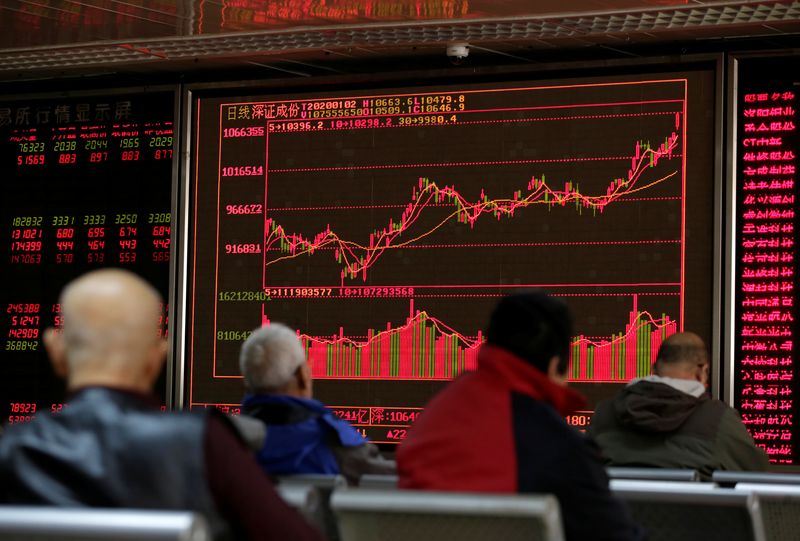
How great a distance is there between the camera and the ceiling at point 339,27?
16.2ft

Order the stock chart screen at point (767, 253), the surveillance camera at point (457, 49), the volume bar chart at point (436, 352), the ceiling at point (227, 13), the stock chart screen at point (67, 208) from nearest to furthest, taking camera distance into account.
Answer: the ceiling at point (227, 13), the stock chart screen at point (767, 253), the volume bar chart at point (436, 352), the surveillance camera at point (457, 49), the stock chart screen at point (67, 208)

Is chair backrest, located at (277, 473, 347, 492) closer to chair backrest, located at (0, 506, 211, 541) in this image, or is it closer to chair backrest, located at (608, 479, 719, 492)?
chair backrest, located at (608, 479, 719, 492)

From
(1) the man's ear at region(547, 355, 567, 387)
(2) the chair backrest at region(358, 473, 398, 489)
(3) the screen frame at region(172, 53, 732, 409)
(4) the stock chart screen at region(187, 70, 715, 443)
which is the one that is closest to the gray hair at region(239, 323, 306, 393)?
(2) the chair backrest at region(358, 473, 398, 489)

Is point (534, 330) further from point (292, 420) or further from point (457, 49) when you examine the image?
point (457, 49)

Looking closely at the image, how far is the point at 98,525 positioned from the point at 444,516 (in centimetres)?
58

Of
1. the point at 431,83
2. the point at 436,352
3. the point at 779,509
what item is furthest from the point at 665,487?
the point at 431,83

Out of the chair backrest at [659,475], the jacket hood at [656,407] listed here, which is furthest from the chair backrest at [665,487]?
the jacket hood at [656,407]

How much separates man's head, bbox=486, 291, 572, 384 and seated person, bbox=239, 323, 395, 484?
85 cm

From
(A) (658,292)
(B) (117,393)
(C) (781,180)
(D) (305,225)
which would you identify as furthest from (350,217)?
(B) (117,393)

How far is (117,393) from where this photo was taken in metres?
1.54

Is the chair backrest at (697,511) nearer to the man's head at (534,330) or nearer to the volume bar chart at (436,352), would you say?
the man's head at (534,330)

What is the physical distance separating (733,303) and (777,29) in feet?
3.67

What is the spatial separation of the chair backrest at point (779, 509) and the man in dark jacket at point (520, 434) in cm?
22

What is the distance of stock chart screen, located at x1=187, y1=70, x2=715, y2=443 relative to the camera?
5254 mm
